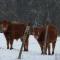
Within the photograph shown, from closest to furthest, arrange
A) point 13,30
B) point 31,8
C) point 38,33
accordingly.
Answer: point 38,33
point 13,30
point 31,8

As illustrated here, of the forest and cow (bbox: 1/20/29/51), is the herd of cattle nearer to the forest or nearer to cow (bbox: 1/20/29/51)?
cow (bbox: 1/20/29/51)

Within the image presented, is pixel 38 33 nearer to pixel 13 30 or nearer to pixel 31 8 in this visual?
pixel 13 30

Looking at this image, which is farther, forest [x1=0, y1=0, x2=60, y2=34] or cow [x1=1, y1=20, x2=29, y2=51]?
forest [x1=0, y1=0, x2=60, y2=34]

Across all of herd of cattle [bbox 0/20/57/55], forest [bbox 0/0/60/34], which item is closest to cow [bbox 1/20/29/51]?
herd of cattle [bbox 0/20/57/55]

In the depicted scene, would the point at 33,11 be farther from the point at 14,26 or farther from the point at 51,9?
the point at 14,26

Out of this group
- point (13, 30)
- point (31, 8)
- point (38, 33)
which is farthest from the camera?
point (31, 8)

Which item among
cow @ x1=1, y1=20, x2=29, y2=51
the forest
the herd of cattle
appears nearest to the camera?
the herd of cattle

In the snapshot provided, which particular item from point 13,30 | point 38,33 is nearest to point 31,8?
point 13,30

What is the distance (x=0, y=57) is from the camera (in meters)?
11.2

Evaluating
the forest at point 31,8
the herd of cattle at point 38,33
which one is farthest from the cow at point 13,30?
the forest at point 31,8

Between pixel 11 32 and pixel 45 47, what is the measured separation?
171 cm

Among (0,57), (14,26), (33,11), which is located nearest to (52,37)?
(14,26)

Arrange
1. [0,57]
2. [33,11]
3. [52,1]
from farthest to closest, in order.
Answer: [52,1] < [33,11] < [0,57]

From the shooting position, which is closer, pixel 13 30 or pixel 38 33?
pixel 38 33
